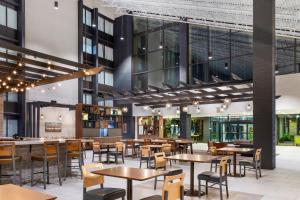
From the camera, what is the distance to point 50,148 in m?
7.16

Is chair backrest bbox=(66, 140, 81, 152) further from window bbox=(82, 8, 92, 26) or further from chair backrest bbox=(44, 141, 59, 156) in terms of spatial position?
window bbox=(82, 8, 92, 26)

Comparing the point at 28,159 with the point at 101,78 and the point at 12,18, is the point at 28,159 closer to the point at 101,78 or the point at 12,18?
the point at 12,18

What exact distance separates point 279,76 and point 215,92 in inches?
165

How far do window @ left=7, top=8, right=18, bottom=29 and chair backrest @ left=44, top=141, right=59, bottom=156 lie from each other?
12.2 metres


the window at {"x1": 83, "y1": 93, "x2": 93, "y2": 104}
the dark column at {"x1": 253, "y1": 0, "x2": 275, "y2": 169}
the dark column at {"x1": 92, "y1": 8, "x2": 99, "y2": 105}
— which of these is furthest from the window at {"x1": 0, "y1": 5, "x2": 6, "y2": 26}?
the dark column at {"x1": 253, "y1": 0, "x2": 275, "y2": 169}

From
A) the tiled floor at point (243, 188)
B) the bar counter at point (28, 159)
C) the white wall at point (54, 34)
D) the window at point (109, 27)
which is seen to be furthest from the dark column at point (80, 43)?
the tiled floor at point (243, 188)

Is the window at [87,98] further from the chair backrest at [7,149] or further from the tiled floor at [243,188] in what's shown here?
the chair backrest at [7,149]

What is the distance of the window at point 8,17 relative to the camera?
16300 millimetres

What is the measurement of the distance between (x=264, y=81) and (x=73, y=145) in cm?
667

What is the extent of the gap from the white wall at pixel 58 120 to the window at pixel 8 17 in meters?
5.26

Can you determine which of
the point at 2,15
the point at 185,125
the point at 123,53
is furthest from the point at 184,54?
the point at 2,15

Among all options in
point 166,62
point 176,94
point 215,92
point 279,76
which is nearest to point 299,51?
point 279,76

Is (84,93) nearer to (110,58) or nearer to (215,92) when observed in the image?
(110,58)

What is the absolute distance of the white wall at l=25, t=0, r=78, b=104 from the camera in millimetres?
17672
